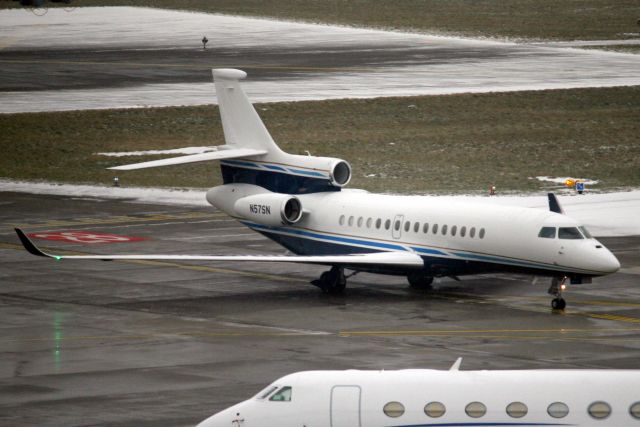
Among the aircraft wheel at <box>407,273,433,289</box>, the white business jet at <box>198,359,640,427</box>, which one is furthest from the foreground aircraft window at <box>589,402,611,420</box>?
the aircraft wheel at <box>407,273,433,289</box>

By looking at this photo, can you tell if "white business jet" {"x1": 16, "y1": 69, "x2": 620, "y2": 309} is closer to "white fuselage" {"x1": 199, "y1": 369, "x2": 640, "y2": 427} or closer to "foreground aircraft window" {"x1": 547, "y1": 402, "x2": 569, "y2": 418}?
"white fuselage" {"x1": 199, "y1": 369, "x2": 640, "y2": 427}

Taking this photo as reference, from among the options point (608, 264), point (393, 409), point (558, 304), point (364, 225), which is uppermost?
point (393, 409)

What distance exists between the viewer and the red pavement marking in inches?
1950

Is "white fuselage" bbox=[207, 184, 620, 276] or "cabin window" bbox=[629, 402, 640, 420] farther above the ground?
"cabin window" bbox=[629, 402, 640, 420]

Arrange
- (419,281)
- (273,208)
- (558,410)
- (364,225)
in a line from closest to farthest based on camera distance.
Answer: (558,410), (419,281), (364,225), (273,208)

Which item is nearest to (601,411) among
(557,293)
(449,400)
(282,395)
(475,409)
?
(475,409)

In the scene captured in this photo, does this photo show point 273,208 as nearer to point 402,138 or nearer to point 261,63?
point 402,138

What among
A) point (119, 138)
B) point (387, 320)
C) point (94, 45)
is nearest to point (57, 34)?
point (94, 45)

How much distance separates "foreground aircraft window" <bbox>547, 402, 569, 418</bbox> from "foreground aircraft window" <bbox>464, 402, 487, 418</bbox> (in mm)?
881

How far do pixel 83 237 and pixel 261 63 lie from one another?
178 ft

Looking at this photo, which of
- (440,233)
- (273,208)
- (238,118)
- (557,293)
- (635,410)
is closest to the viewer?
(635,410)

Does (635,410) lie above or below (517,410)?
above

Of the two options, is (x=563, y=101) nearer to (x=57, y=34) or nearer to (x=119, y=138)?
(x=119, y=138)

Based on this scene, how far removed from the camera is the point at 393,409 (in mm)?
19453
